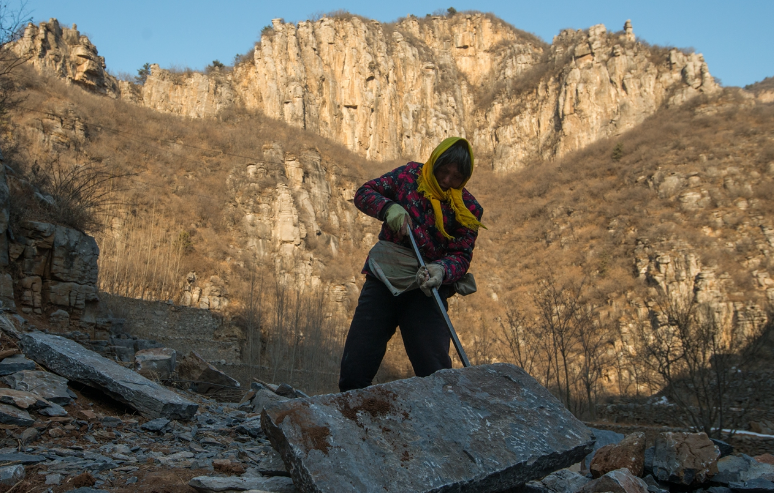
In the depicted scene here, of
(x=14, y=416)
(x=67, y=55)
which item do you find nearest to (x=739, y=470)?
(x=14, y=416)

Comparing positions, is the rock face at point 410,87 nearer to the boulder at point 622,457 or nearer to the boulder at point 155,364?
the boulder at point 155,364

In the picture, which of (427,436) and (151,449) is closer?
(427,436)

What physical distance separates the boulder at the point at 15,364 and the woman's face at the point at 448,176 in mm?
2932

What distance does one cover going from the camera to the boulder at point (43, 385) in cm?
312

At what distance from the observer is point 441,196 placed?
2.79 metres

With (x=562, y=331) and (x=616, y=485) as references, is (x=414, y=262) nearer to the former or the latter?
(x=616, y=485)

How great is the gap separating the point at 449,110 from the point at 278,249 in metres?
28.4

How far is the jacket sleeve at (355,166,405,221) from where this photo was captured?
271cm

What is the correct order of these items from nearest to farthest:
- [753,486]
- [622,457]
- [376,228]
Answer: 1. [753,486]
2. [622,457]
3. [376,228]

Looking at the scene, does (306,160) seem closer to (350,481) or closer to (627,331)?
(627,331)

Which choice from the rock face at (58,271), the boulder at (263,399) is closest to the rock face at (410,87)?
the rock face at (58,271)

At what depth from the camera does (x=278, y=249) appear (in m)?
29.6

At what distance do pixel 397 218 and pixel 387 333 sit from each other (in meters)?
0.60

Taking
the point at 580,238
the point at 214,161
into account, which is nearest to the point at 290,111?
the point at 214,161
